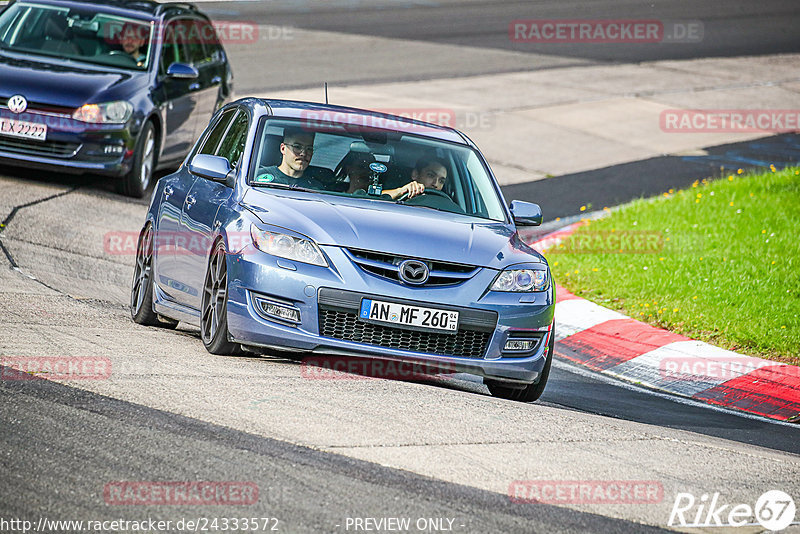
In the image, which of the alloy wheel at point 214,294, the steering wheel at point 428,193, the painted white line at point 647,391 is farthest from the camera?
the painted white line at point 647,391

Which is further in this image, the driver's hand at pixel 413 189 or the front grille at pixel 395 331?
the driver's hand at pixel 413 189

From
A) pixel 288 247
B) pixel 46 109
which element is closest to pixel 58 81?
pixel 46 109

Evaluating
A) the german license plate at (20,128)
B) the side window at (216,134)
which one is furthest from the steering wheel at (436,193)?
the german license plate at (20,128)

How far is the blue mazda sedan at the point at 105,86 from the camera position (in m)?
13.2

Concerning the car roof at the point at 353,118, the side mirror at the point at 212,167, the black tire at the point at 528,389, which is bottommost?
the black tire at the point at 528,389

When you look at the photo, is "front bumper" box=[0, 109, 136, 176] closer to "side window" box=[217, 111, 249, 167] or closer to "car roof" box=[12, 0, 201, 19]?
"car roof" box=[12, 0, 201, 19]

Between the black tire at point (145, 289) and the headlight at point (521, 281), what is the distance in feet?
8.76

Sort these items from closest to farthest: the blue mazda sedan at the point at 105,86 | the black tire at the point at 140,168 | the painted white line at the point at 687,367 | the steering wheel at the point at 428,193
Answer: the steering wheel at the point at 428,193
the painted white line at the point at 687,367
the blue mazda sedan at the point at 105,86
the black tire at the point at 140,168

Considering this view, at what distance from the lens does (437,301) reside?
7.26m

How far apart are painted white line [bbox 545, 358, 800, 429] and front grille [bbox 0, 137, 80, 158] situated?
5843 millimetres

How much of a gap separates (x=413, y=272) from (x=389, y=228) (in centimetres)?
37

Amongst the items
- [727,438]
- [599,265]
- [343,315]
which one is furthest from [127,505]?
[599,265]

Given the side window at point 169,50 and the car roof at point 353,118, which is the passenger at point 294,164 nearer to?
the car roof at point 353,118

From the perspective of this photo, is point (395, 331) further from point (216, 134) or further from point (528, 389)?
point (216, 134)
